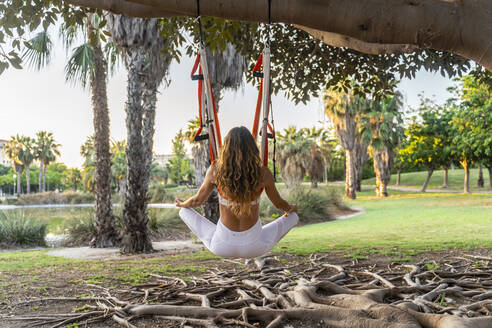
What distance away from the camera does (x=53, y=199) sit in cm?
3762

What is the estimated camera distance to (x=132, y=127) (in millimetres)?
10008

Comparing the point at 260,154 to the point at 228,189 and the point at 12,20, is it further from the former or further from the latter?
the point at 12,20

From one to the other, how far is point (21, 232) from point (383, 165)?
1094 inches

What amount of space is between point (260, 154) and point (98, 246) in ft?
29.5

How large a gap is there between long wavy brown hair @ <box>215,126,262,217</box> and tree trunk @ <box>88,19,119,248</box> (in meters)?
8.52

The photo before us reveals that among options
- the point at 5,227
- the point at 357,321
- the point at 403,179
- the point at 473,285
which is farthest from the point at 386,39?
the point at 403,179

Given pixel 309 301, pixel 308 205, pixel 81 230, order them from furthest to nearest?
1. pixel 308 205
2. pixel 81 230
3. pixel 309 301

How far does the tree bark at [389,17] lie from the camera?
3.19m

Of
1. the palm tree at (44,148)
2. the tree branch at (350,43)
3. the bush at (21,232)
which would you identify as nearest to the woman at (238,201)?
the tree branch at (350,43)

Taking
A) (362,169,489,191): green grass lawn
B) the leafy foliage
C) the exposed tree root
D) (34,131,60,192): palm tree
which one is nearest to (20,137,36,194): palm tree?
(34,131,60,192): palm tree

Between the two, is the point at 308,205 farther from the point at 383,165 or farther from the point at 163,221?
the point at 383,165

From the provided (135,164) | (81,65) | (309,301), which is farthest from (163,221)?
(309,301)

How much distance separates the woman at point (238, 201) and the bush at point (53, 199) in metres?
37.6

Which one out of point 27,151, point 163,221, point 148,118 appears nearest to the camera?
point 148,118
